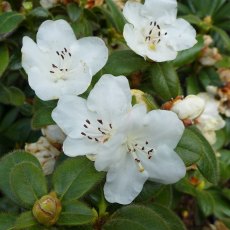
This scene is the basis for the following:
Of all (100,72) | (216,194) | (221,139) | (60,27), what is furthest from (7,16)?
(216,194)

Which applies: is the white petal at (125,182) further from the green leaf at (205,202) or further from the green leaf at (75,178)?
the green leaf at (205,202)

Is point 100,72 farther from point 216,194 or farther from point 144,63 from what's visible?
point 216,194

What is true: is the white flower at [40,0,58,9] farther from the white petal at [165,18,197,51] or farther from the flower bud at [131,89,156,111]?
the flower bud at [131,89,156,111]

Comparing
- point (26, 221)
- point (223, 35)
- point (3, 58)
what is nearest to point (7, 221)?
point (26, 221)

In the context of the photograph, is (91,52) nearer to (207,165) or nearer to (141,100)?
(141,100)

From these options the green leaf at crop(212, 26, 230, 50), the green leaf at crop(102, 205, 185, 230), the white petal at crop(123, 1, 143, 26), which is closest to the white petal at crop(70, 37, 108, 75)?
the white petal at crop(123, 1, 143, 26)

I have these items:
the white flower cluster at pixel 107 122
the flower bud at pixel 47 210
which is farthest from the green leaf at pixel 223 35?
the flower bud at pixel 47 210
